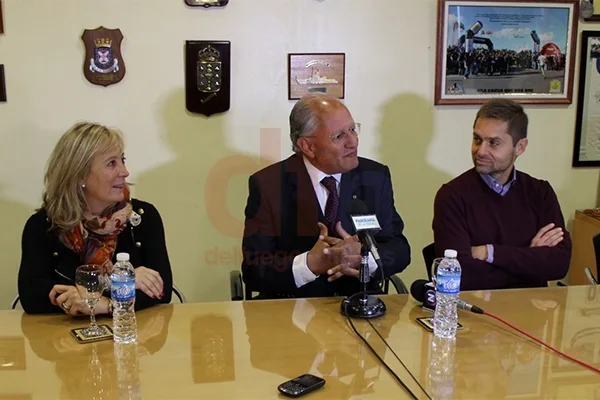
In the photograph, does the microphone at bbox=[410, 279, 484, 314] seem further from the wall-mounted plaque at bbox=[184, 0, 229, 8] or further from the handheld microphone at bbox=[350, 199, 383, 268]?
the wall-mounted plaque at bbox=[184, 0, 229, 8]

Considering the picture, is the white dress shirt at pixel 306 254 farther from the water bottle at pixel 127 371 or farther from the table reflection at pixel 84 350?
the water bottle at pixel 127 371

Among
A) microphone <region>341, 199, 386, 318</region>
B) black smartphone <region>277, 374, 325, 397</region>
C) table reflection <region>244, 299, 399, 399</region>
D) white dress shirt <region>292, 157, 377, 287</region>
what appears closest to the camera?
black smartphone <region>277, 374, 325, 397</region>

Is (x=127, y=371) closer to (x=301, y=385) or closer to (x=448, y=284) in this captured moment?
(x=301, y=385)

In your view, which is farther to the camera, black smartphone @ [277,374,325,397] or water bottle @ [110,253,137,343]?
water bottle @ [110,253,137,343]

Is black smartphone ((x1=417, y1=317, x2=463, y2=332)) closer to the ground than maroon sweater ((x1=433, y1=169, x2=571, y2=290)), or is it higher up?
closer to the ground

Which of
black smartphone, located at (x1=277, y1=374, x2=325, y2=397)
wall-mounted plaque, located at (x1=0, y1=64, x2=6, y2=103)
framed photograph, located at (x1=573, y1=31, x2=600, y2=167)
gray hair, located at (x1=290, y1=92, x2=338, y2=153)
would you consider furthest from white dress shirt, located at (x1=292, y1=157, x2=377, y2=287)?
framed photograph, located at (x1=573, y1=31, x2=600, y2=167)

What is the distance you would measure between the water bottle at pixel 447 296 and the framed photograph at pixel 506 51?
1619 millimetres

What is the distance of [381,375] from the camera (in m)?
1.50

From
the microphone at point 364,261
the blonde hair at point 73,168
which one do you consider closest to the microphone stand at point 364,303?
the microphone at point 364,261

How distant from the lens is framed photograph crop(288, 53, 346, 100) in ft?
10.0

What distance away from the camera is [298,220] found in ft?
7.75

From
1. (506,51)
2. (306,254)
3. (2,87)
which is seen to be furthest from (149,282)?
(506,51)

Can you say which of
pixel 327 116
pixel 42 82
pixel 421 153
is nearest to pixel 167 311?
pixel 327 116

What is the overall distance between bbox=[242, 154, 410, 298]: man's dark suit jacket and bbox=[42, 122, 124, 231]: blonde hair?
24.6 inches
